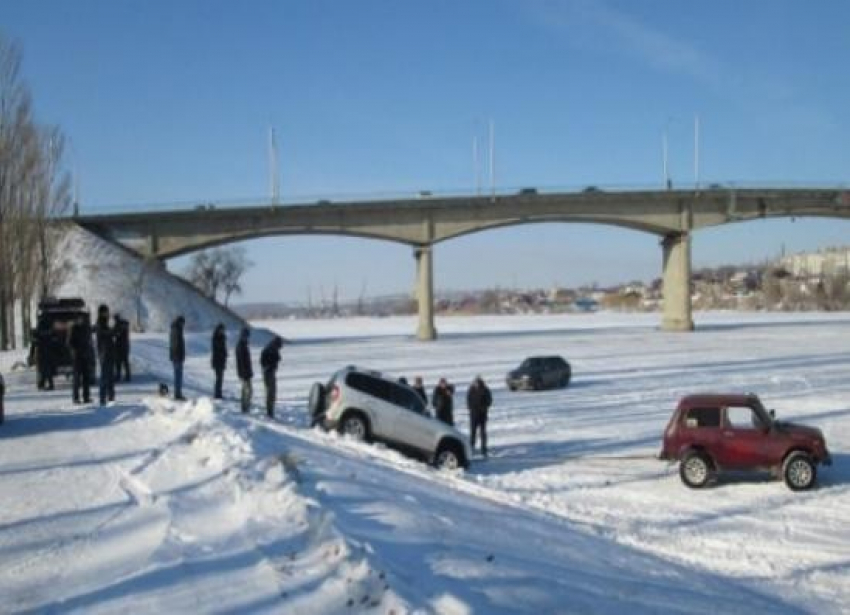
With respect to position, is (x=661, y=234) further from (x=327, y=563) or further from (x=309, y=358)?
(x=327, y=563)

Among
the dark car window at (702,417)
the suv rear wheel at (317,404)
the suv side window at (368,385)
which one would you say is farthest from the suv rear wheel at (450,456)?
the dark car window at (702,417)

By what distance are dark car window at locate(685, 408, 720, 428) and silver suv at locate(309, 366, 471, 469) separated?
418 cm

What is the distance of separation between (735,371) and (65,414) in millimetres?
29120

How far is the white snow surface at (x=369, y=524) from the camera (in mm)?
6375

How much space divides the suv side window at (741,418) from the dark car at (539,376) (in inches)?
696

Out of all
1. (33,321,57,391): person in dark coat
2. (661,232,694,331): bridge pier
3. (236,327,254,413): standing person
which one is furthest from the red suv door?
(661,232,694,331): bridge pier

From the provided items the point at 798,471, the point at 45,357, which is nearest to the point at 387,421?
the point at 798,471

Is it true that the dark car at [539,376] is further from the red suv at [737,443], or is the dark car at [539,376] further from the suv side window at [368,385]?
the suv side window at [368,385]

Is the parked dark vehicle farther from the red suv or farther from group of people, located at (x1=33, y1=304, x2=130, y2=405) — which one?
the red suv

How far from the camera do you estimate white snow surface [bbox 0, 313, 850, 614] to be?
20.9 feet

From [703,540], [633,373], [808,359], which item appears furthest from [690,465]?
[808,359]

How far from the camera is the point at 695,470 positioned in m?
16.4

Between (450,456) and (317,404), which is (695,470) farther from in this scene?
(317,404)

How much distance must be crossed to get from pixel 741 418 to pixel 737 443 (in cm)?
55
